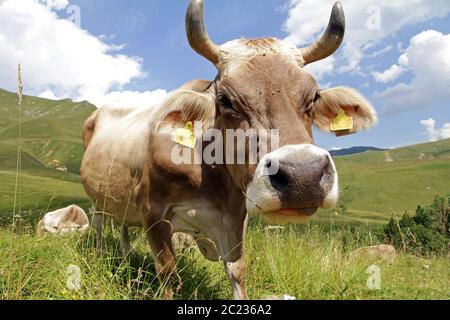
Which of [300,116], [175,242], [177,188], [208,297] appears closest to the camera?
[300,116]

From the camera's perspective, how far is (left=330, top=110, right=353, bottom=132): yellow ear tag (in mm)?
5375

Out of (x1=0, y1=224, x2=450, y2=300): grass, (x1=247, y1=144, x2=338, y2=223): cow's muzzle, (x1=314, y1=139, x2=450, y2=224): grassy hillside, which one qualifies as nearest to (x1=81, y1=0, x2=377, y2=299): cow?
(x1=247, y1=144, x2=338, y2=223): cow's muzzle

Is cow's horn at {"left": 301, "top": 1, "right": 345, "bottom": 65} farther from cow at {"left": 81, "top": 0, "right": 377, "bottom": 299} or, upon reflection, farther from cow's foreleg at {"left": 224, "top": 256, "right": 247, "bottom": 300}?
cow's foreleg at {"left": 224, "top": 256, "right": 247, "bottom": 300}

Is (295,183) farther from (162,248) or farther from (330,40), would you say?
(330,40)

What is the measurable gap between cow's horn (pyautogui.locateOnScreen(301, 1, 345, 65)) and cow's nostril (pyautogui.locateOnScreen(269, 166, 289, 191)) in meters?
2.23

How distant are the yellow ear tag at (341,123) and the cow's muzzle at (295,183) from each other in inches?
72.3

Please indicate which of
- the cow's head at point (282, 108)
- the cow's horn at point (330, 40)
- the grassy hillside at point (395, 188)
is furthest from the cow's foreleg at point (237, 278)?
the grassy hillside at point (395, 188)

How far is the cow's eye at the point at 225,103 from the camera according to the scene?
446 centimetres

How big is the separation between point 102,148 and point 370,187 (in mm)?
155200

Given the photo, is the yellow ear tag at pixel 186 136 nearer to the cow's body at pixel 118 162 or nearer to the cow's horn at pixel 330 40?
the cow's body at pixel 118 162

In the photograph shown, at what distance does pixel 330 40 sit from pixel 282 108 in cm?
165
